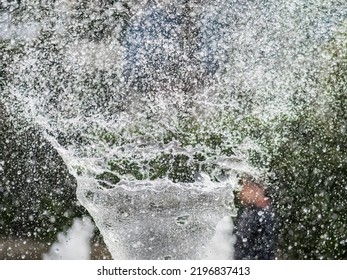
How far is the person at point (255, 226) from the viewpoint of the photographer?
2904mm

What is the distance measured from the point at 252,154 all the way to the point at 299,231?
39cm

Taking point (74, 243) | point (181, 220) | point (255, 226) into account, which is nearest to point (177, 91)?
point (181, 220)

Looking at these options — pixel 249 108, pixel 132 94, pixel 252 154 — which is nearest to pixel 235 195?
pixel 252 154

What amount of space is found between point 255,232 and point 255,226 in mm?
26

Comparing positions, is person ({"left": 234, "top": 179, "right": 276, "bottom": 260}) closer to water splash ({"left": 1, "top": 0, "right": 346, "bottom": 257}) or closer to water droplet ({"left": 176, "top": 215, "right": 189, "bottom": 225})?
water splash ({"left": 1, "top": 0, "right": 346, "bottom": 257})

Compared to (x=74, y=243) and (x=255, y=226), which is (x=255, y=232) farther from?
(x=74, y=243)

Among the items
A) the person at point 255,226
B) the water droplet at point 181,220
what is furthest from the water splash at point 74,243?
the person at point 255,226

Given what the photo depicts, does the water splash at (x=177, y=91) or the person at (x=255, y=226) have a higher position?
the water splash at (x=177, y=91)

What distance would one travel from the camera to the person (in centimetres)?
290

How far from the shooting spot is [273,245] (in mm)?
2918

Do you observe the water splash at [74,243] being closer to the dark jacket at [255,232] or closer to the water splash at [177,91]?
the water splash at [177,91]

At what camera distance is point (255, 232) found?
2924 millimetres

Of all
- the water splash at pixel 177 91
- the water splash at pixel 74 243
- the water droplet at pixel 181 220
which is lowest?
the water splash at pixel 74 243

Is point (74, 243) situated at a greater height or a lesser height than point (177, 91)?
lesser
